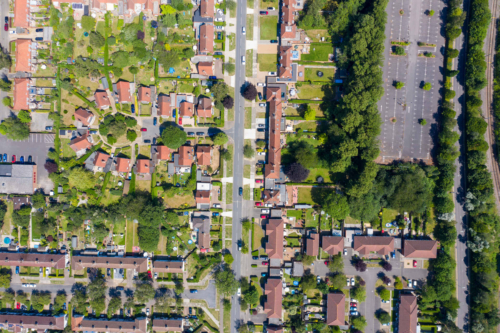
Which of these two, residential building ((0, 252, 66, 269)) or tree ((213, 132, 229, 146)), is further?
residential building ((0, 252, 66, 269))

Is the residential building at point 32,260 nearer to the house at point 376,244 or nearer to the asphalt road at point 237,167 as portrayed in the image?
the asphalt road at point 237,167

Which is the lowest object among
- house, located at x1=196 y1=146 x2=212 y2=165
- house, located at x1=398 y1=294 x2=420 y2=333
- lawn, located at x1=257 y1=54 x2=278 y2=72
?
house, located at x1=398 y1=294 x2=420 y2=333

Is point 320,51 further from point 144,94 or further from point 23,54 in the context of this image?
point 23,54

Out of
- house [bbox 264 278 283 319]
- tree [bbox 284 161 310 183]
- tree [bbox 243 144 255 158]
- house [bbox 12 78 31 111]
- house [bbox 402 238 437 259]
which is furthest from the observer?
house [bbox 12 78 31 111]

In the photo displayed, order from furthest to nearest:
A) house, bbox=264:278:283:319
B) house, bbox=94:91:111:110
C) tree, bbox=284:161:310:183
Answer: house, bbox=94:91:111:110, house, bbox=264:278:283:319, tree, bbox=284:161:310:183

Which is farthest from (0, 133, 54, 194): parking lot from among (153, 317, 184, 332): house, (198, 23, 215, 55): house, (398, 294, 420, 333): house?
(398, 294, 420, 333): house

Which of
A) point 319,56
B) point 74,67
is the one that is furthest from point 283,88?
point 74,67

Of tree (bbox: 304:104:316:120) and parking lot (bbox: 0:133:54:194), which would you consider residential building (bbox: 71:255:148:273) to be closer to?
parking lot (bbox: 0:133:54:194)

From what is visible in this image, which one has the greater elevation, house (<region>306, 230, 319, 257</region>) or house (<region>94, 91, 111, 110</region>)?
house (<region>94, 91, 111, 110</region>)
